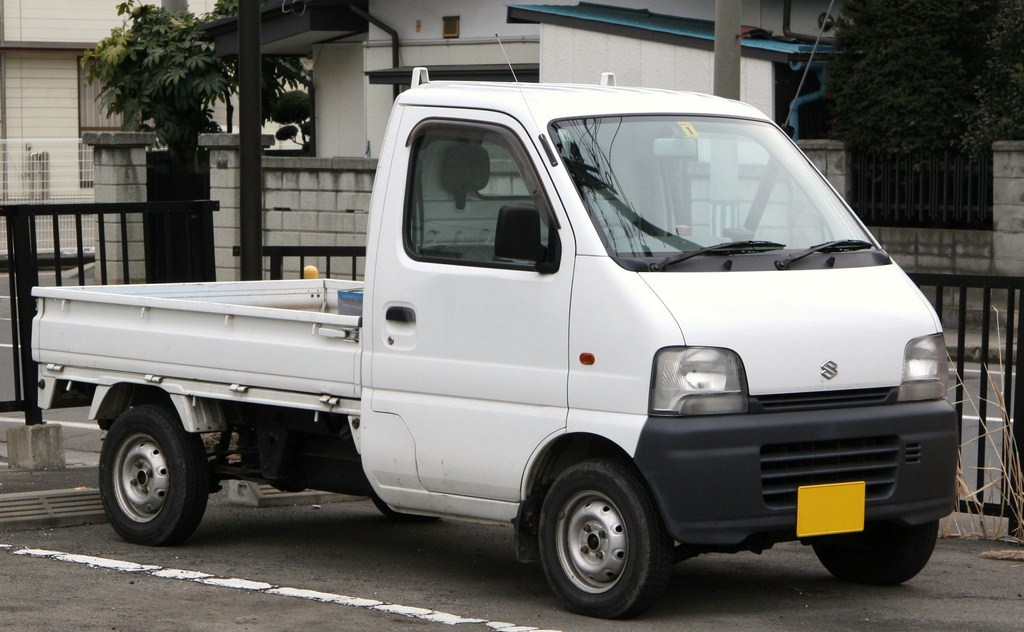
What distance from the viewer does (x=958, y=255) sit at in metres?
17.9

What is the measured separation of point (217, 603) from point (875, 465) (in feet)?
8.83

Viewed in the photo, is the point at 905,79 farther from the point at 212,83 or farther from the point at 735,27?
the point at 212,83

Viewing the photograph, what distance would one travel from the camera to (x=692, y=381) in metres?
6.12

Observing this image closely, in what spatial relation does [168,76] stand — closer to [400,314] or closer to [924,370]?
[400,314]

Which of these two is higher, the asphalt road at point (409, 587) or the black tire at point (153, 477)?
the black tire at point (153, 477)

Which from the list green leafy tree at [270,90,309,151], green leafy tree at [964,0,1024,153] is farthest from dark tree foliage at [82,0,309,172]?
green leafy tree at [964,0,1024,153]

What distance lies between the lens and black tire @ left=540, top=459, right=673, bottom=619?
245 inches

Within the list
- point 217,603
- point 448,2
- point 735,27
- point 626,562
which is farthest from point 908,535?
point 448,2

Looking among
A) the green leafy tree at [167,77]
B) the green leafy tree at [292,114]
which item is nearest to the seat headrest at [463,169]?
the green leafy tree at [167,77]

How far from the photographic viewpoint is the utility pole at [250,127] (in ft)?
34.9

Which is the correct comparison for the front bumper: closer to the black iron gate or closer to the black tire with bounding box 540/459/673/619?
the black tire with bounding box 540/459/673/619

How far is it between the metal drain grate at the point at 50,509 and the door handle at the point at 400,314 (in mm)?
Answer: 2594

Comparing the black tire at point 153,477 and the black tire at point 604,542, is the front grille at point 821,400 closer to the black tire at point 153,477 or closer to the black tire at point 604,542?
the black tire at point 604,542

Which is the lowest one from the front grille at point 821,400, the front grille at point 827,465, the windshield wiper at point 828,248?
the front grille at point 827,465
